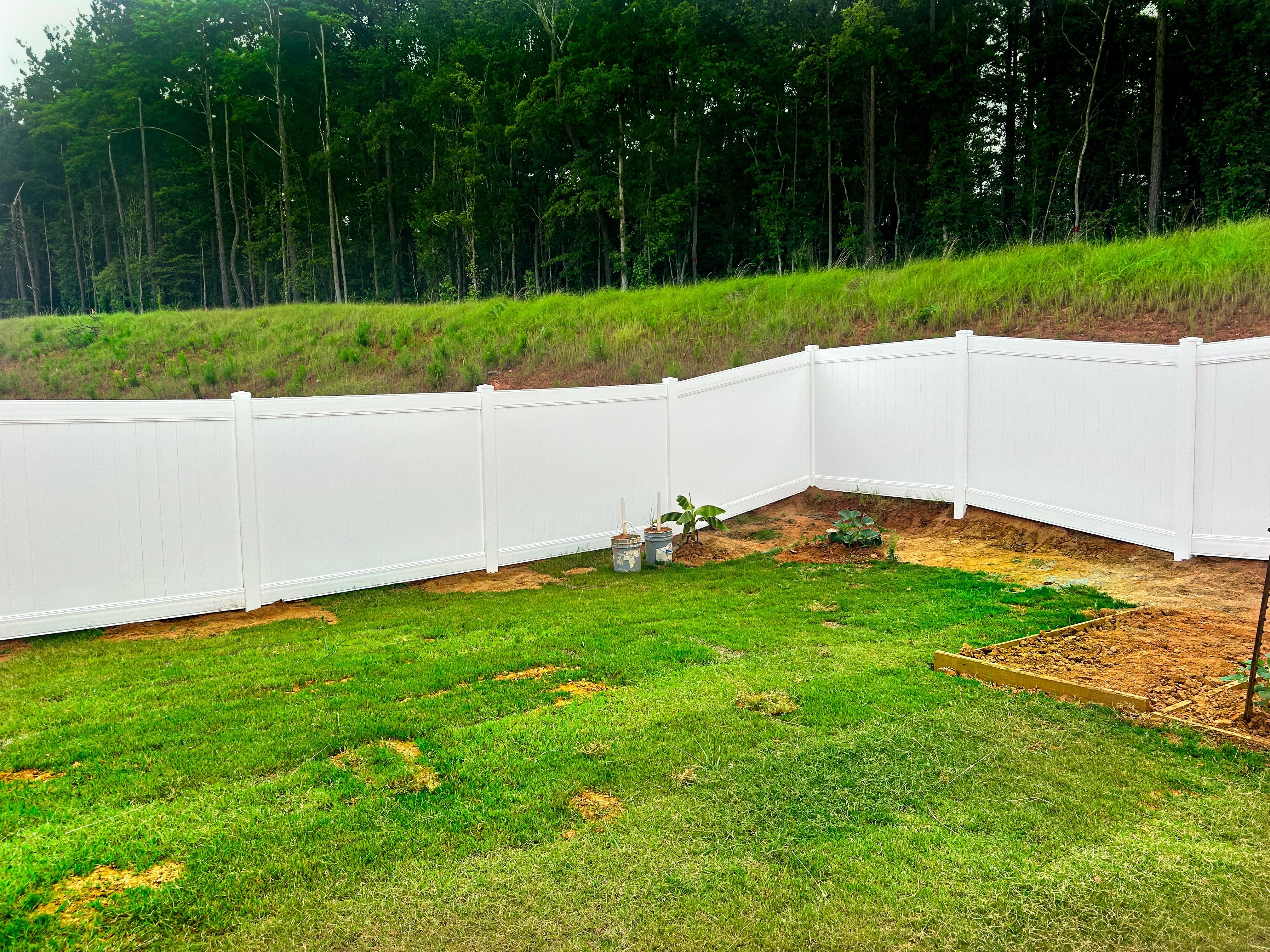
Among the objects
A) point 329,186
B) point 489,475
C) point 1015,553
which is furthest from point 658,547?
point 329,186

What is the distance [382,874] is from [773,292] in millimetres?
13835

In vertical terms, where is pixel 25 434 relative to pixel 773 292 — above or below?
below

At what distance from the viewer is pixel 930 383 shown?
9.45 meters

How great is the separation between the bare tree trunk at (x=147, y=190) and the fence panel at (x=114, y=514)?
38.7 metres

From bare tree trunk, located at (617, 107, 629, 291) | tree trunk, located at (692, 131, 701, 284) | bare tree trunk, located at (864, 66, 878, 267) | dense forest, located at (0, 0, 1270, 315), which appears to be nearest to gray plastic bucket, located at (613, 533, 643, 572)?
dense forest, located at (0, 0, 1270, 315)

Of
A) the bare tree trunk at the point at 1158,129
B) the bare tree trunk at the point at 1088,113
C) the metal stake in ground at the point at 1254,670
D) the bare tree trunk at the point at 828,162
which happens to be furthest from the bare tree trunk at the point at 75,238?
the metal stake in ground at the point at 1254,670

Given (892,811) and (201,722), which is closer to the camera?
(892,811)

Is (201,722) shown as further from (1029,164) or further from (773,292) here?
(1029,164)

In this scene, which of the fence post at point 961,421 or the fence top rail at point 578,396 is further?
the fence post at point 961,421

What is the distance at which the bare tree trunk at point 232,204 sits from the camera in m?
35.9

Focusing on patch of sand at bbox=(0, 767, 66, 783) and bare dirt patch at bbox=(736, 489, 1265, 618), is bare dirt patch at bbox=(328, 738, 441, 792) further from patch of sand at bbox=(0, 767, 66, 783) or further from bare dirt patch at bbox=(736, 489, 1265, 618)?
bare dirt patch at bbox=(736, 489, 1265, 618)

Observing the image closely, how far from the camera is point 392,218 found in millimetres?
33969

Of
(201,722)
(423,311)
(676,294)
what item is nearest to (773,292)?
(676,294)

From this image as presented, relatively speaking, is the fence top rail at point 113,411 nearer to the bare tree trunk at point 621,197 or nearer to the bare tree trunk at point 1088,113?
the bare tree trunk at point 621,197
